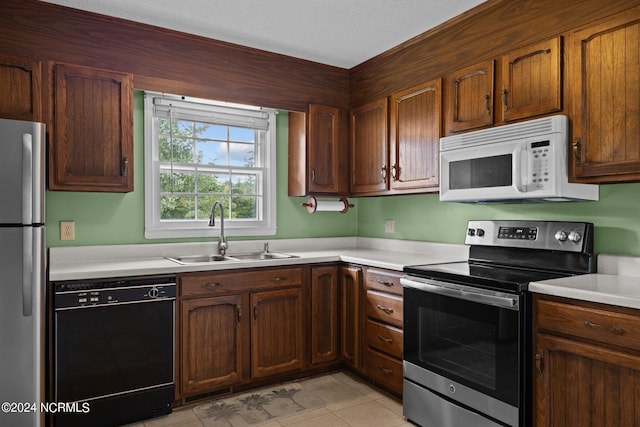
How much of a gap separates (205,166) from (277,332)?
137cm

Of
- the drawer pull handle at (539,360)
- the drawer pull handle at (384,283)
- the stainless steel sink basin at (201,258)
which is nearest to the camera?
the drawer pull handle at (539,360)

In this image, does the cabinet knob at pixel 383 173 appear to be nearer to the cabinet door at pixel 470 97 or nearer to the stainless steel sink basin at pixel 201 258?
the cabinet door at pixel 470 97

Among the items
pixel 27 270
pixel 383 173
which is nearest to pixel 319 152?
pixel 383 173

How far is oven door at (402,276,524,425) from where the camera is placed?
1932 millimetres

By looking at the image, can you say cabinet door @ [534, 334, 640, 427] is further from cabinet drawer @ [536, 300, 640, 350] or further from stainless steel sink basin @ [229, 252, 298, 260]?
stainless steel sink basin @ [229, 252, 298, 260]

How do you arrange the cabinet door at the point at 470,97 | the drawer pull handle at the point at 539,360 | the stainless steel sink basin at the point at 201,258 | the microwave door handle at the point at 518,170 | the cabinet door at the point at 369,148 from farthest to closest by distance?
the cabinet door at the point at 369,148 → the stainless steel sink basin at the point at 201,258 → the cabinet door at the point at 470,97 → the microwave door handle at the point at 518,170 → the drawer pull handle at the point at 539,360

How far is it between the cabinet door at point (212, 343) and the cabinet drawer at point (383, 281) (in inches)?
33.0

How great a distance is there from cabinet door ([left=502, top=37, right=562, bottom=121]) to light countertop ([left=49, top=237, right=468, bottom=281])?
1007mm

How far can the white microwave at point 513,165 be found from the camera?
2.08 metres

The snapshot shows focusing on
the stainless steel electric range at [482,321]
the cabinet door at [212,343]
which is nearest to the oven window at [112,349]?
the cabinet door at [212,343]

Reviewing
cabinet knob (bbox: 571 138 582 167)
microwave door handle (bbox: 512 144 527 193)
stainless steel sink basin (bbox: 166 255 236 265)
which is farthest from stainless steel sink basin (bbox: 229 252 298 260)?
cabinet knob (bbox: 571 138 582 167)

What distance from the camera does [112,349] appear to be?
2.38m

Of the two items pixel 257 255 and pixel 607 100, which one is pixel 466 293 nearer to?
pixel 607 100

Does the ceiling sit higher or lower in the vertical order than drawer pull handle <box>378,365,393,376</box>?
higher
